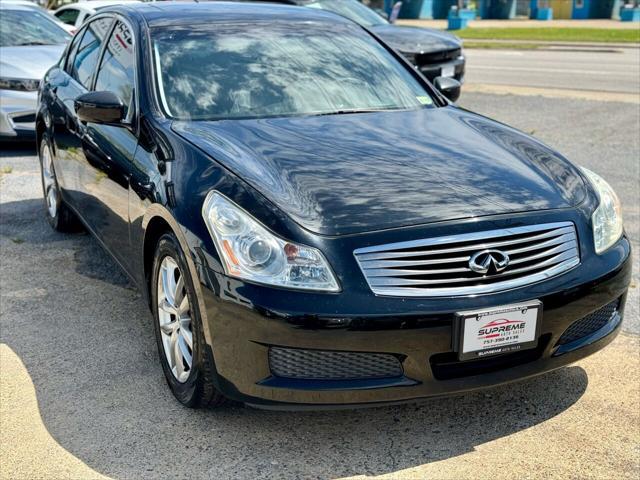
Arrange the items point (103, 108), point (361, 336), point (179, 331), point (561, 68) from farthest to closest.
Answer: point (561, 68) → point (103, 108) → point (179, 331) → point (361, 336)

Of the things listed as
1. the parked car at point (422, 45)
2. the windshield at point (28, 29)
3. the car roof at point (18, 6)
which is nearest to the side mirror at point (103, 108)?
the windshield at point (28, 29)

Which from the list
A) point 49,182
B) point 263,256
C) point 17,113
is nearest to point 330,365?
point 263,256

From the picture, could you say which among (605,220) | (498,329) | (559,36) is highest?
(605,220)

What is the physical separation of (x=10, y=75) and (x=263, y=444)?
21.9 ft

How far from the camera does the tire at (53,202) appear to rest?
5.85 metres

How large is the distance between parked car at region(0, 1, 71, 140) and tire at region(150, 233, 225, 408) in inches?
219

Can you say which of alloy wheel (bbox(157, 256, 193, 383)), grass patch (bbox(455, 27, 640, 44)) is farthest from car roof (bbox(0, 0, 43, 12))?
grass patch (bbox(455, 27, 640, 44))

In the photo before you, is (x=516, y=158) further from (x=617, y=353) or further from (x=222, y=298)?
(x=222, y=298)

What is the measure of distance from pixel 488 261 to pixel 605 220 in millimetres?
747

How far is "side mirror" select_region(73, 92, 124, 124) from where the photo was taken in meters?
4.08

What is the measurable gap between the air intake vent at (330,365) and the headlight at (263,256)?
0.24 metres

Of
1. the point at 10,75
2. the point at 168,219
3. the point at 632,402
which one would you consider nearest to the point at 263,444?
the point at 168,219

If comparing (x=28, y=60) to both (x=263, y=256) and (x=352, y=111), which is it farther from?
(x=263, y=256)

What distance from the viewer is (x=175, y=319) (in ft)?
11.5
